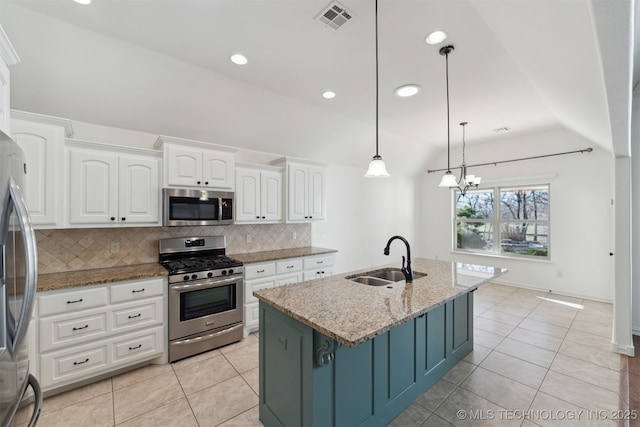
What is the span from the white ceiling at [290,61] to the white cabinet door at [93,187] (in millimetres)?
629

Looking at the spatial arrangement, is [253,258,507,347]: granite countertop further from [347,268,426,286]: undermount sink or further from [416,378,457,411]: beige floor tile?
[416,378,457,411]: beige floor tile

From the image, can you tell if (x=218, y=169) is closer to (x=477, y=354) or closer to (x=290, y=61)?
(x=290, y=61)

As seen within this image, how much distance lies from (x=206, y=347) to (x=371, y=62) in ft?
11.4

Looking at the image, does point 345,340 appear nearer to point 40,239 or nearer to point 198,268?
point 198,268

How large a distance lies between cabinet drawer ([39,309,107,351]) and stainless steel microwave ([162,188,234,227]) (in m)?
1.04

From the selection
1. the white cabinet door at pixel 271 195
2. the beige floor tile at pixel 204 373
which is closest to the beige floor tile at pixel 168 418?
the beige floor tile at pixel 204 373

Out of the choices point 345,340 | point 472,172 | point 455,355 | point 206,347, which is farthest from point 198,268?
point 472,172

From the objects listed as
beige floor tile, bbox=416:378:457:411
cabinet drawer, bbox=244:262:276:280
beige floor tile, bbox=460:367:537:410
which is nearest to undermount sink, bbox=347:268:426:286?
beige floor tile, bbox=416:378:457:411

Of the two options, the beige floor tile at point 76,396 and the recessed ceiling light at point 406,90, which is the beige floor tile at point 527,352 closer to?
the recessed ceiling light at point 406,90

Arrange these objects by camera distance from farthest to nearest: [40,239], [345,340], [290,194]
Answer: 1. [290,194]
2. [40,239]
3. [345,340]

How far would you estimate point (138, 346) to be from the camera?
8.23 ft

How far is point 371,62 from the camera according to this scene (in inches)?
105

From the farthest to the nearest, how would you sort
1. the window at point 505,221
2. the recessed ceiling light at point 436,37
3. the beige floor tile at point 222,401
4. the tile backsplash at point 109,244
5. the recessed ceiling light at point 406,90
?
1. the window at point 505,221
2. the recessed ceiling light at point 406,90
3. the tile backsplash at point 109,244
4. the recessed ceiling light at point 436,37
5. the beige floor tile at point 222,401

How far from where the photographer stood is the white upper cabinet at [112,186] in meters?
2.46
